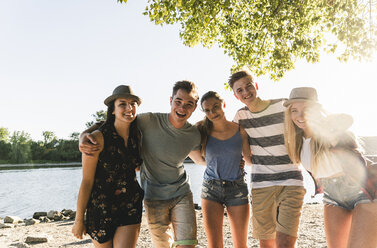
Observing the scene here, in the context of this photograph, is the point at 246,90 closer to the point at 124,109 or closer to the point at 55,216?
the point at 124,109

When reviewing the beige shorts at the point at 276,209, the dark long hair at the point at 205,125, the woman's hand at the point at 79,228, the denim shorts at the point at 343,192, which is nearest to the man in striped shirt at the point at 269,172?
the beige shorts at the point at 276,209

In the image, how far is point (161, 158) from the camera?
3.69m

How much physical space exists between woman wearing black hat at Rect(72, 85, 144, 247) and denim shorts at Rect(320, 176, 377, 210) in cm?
207

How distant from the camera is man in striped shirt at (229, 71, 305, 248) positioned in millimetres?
3672

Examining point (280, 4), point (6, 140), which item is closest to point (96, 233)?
point (280, 4)

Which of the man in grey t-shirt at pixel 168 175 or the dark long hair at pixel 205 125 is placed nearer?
the man in grey t-shirt at pixel 168 175

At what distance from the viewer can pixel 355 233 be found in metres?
2.63

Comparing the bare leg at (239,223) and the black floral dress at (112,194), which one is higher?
the black floral dress at (112,194)

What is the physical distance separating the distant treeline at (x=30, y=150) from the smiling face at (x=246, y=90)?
93090mm

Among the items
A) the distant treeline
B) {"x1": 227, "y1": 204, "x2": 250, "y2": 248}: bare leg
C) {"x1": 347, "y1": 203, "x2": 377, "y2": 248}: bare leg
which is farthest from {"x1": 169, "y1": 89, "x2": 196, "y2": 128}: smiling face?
the distant treeline

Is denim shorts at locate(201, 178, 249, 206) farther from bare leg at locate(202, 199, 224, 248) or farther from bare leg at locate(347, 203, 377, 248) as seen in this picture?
bare leg at locate(347, 203, 377, 248)

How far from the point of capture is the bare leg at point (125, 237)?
304 cm

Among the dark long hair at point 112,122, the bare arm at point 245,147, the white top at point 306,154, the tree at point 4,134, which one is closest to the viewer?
the white top at point 306,154

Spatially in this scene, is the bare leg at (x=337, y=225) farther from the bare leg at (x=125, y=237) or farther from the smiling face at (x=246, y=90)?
the bare leg at (x=125, y=237)
